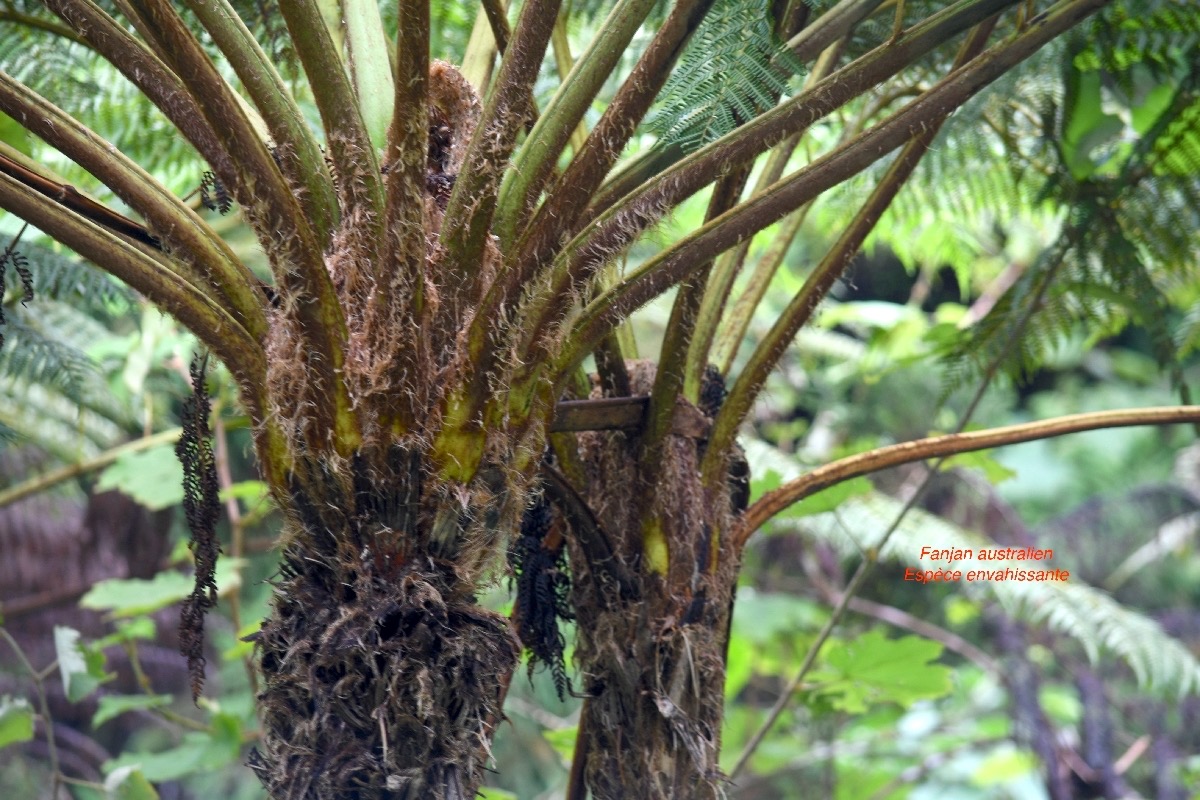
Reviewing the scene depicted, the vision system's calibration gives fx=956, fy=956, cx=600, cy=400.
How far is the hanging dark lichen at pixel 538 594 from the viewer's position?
875 mm

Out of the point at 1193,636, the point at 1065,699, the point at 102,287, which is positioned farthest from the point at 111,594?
the point at 1065,699

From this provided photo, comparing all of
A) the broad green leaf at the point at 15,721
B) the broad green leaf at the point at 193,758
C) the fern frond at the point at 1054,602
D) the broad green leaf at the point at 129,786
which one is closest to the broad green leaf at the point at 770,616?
the fern frond at the point at 1054,602

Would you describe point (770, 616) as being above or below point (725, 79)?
below

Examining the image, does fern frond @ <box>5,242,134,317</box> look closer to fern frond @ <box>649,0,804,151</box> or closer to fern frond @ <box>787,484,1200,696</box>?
fern frond @ <box>649,0,804,151</box>

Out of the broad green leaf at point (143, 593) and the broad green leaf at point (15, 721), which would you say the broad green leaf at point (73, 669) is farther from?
the broad green leaf at point (143, 593)

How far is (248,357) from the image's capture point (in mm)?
682

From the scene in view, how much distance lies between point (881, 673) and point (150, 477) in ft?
4.15

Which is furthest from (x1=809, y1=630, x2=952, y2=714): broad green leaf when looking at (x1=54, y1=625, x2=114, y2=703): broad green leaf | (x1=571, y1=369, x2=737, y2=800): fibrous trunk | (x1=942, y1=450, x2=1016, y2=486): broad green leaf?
(x1=54, y1=625, x2=114, y2=703): broad green leaf

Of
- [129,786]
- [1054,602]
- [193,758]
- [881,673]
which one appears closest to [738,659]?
[1054,602]

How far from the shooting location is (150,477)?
1.69 m

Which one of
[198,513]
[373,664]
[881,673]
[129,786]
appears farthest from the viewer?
[881,673]

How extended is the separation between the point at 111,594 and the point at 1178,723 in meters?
2.96

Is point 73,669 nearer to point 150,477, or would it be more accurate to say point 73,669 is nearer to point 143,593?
point 143,593

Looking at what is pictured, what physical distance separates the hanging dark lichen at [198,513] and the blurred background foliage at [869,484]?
9cm
